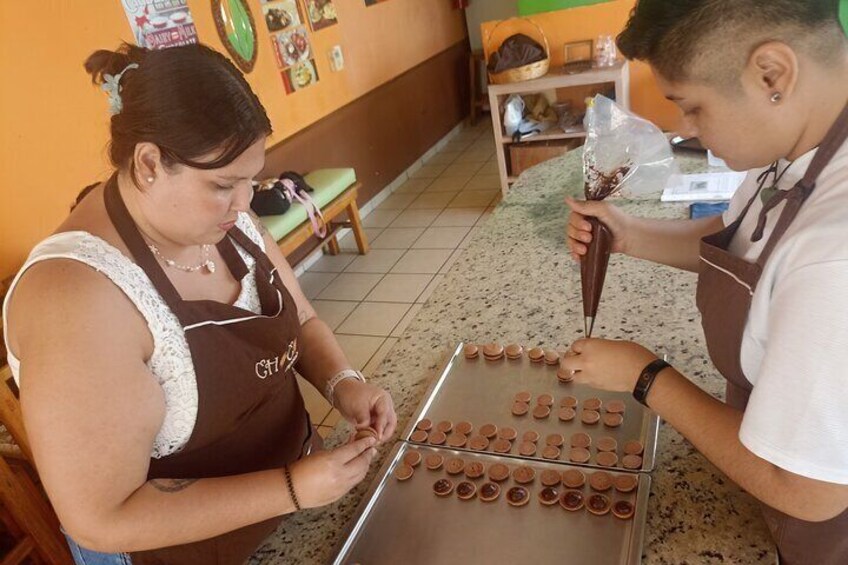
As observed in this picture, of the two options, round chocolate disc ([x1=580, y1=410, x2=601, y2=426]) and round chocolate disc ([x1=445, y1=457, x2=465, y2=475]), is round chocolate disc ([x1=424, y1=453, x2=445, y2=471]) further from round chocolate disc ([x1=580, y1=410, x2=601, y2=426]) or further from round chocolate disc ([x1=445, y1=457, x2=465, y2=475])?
round chocolate disc ([x1=580, y1=410, x2=601, y2=426])

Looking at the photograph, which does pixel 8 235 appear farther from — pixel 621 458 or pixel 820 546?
pixel 820 546

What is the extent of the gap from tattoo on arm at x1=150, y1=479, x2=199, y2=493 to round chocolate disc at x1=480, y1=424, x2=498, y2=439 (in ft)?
1.75

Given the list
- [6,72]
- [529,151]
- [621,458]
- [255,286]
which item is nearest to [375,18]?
[529,151]

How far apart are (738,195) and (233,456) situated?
3.51 feet

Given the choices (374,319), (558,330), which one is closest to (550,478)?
(558,330)

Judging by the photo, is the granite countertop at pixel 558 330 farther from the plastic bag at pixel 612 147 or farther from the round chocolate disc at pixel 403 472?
the plastic bag at pixel 612 147

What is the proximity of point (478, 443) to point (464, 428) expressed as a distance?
52 mm

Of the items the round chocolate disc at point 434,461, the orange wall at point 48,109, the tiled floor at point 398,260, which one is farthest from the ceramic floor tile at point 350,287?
the round chocolate disc at point 434,461

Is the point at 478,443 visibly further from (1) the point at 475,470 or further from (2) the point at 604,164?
(2) the point at 604,164

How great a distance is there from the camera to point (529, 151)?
14.8ft

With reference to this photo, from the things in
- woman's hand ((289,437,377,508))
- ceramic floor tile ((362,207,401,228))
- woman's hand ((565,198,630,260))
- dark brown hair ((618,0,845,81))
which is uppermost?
dark brown hair ((618,0,845,81))

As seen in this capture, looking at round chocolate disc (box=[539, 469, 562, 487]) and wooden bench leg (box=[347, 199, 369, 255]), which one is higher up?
round chocolate disc (box=[539, 469, 562, 487])

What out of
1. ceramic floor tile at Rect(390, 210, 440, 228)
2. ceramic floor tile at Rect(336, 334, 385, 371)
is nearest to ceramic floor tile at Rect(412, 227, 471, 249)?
ceramic floor tile at Rect(390, 210, 440, 228)

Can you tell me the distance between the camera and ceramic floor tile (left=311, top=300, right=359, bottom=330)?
3.87 meters
